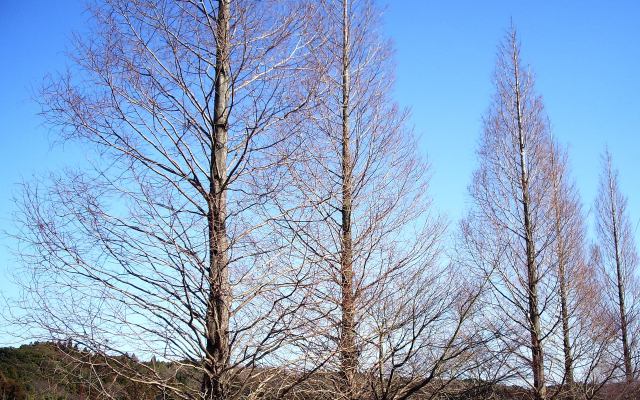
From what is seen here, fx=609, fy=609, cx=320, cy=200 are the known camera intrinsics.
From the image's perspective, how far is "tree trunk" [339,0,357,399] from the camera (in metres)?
6.39

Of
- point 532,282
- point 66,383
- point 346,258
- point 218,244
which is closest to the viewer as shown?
point 218,244

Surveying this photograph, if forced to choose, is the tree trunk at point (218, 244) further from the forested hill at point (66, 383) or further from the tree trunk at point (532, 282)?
the tree trunk at point (532, 282)

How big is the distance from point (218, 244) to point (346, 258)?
2.60 metres

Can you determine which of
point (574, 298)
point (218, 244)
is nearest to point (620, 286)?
point (574, 298)

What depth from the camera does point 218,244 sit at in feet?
16.1

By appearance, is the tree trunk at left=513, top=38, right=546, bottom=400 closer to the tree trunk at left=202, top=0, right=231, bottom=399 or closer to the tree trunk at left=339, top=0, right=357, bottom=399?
the tree trunk at left=339, top=0, right=357, bottom=399

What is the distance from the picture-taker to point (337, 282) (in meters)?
6.55

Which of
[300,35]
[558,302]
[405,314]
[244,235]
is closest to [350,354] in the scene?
[405,314]

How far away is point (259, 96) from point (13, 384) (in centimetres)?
1316

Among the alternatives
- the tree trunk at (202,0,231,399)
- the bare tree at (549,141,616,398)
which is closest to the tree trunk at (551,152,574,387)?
the bare tree at (549,141,616,398)

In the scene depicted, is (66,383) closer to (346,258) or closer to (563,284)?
(346,258)

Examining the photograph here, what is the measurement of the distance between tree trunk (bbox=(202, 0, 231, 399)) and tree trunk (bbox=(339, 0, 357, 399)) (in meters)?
1.27

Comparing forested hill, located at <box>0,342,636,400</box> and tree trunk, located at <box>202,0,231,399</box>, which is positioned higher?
tree trunk, located at <box>202,0,231,399</box>

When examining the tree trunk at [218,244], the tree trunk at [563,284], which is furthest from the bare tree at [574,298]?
the tree trunk at [218,244]
